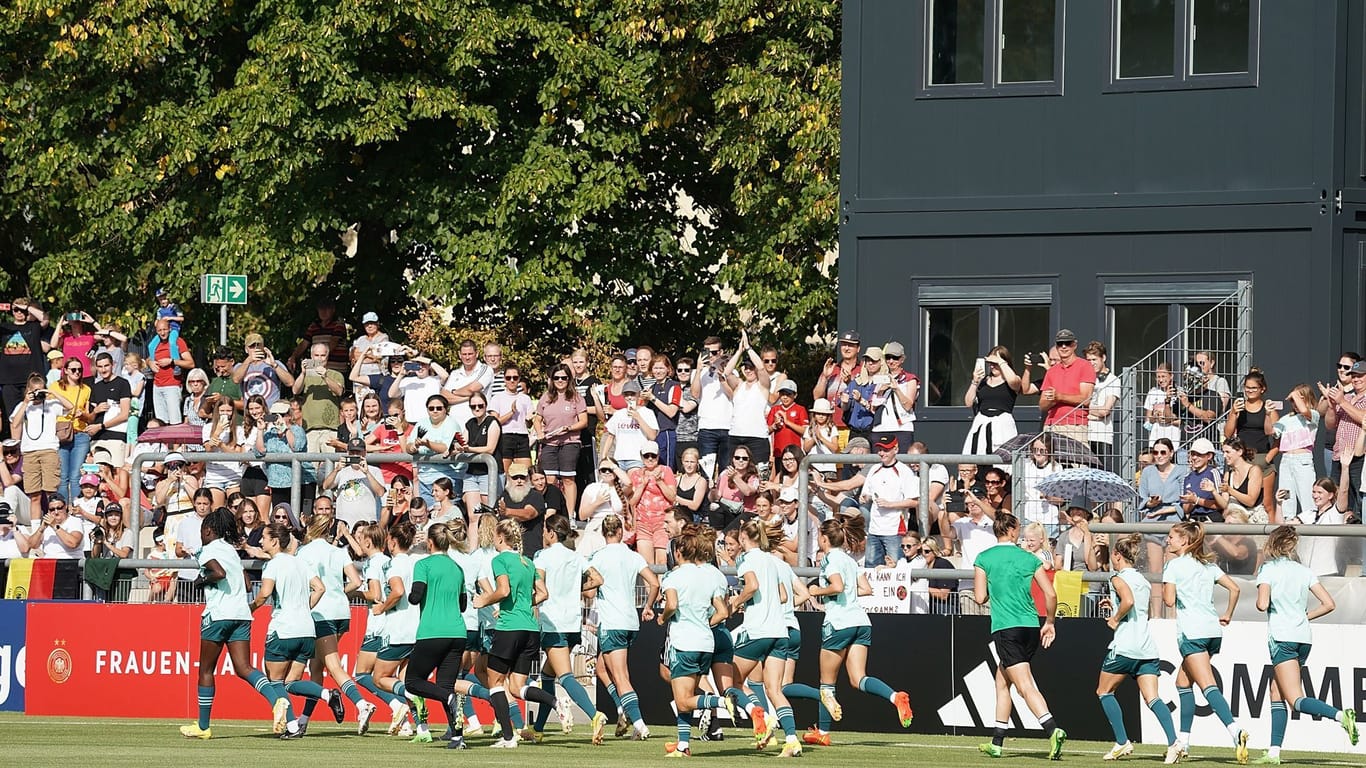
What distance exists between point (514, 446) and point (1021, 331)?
592 cm

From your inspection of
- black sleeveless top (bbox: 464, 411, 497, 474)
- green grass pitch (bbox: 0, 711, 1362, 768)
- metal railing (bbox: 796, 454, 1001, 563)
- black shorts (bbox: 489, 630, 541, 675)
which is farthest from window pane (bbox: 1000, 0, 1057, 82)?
black shorts (bbox: 489, 630, 541, 675)

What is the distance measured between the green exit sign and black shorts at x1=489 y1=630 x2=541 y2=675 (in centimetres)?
797

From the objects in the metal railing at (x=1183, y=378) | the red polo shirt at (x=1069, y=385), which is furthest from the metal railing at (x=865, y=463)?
the metal railing at (x=1183, y=378)

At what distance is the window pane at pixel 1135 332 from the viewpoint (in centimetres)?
2347

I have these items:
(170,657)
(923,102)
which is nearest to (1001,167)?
(923,102)

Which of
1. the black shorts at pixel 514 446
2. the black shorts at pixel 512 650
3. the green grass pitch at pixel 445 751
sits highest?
the black shorts at pixel 514 446

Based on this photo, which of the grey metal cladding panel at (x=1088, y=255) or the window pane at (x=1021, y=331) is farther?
the window pane at (x=1021, y=331)

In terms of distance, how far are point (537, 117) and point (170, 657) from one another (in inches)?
482

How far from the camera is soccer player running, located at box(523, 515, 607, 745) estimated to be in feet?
60.1

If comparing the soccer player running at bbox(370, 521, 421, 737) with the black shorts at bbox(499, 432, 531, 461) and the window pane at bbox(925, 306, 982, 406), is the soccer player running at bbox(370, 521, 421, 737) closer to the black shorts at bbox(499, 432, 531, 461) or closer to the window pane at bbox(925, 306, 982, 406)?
the black shorts at bbox(499, 432, 531, 461)

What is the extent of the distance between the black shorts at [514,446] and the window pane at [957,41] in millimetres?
6417

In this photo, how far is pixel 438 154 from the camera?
106 feet

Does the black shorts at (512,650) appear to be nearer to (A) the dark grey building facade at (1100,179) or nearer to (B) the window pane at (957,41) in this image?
(A) the dark grey building facade at (1100,179)

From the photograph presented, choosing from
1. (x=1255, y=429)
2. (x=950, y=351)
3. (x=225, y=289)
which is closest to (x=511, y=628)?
(x=1255, y=429)
